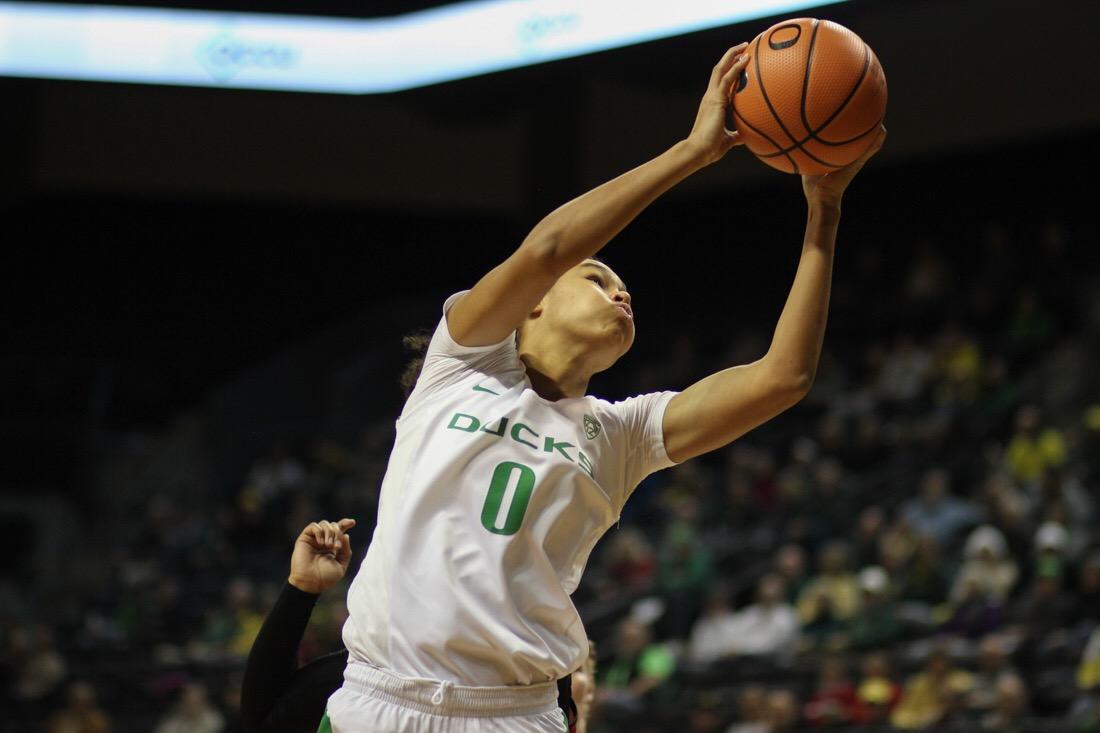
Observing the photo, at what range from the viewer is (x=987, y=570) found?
906cm

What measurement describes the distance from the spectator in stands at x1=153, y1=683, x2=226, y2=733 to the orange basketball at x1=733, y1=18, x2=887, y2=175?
8.73 m

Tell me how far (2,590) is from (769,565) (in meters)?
8.87

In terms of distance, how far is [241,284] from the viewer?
18344mm

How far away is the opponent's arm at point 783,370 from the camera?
9.33 ft

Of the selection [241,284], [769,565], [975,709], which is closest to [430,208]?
[241,284]

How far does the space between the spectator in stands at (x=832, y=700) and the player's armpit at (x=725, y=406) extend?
568cm

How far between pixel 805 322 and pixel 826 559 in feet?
23.4

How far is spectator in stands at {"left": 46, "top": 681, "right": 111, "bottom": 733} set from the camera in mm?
10859

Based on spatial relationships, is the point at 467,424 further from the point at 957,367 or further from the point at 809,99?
the point at 957,367

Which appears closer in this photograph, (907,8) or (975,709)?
(975,709)

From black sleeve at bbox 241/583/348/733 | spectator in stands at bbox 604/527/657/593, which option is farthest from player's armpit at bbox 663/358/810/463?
spectator in stands at bbox 604/527/657/593

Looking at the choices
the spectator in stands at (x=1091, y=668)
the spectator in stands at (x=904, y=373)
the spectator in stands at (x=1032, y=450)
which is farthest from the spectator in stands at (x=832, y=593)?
the spectator in stands at (x=904, y=373)

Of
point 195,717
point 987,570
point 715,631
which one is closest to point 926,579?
point 987,570

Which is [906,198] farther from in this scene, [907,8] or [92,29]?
[92,29]
